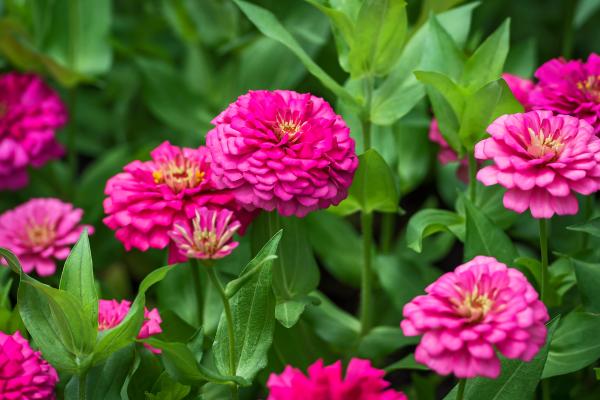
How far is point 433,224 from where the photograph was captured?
0.96 metres

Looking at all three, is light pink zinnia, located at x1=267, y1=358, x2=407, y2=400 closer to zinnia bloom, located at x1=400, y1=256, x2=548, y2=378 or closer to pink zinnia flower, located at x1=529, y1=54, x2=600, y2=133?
zinnia bloom, located at x1=400, y1=256, x2=548, y2=378

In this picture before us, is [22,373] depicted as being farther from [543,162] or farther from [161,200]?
[543,162]

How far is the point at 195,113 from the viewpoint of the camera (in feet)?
4.71

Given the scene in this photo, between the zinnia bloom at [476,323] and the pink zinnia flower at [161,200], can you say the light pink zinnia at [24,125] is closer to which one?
the pink zinnia flower at [161,200]

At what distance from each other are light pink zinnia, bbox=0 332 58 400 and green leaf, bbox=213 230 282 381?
Result: 0.15 m

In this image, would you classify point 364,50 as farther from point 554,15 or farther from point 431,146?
point 554,15

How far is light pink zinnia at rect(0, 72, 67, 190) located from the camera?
3.87 feet

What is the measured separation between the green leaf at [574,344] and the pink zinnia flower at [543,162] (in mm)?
170

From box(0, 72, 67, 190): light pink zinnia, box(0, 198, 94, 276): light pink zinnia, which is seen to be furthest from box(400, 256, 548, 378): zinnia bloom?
box(0, 72, 67, 190): light pink zinnia

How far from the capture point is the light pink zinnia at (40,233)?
3.41 feet

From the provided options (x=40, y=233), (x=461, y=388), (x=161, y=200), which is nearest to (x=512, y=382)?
(x=461, y=388)

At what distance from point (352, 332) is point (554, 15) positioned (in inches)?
37.5

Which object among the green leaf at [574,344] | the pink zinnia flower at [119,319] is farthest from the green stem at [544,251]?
the pink zinnia flower at [119,319]

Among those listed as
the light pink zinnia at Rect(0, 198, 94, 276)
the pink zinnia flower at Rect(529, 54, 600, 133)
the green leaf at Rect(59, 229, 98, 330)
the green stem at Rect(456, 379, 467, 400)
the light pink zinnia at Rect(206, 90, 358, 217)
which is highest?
the pink zinnia flower at Rect(529, 54, 600, 133)
